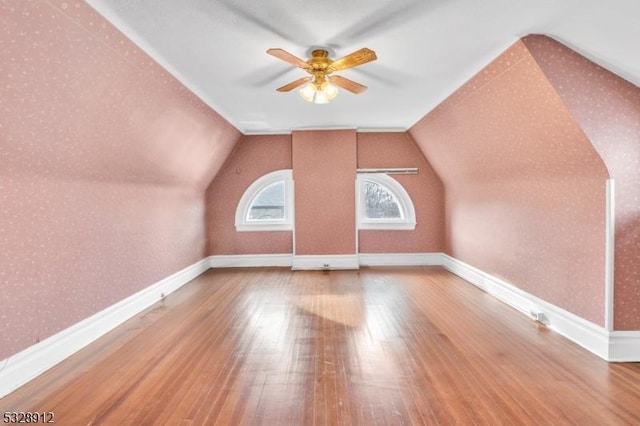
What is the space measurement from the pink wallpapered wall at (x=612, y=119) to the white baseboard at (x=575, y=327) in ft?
1.49

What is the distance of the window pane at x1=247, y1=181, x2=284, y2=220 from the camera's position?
6441mm

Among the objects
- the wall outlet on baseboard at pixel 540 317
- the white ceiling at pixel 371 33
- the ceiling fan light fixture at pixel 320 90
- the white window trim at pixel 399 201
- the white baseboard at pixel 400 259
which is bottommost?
the wall outlet on baseboard at pixel 540 317

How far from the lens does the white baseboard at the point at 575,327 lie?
2590 millimetres

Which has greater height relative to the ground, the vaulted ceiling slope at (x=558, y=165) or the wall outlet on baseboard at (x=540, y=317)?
the vaulted ceiling slope at (x=558, y=165)

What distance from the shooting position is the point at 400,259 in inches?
248

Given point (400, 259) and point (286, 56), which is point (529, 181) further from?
point (400, 259)

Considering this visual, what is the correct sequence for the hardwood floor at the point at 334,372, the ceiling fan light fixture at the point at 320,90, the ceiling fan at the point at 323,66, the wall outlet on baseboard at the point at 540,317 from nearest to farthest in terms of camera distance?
the hardwood floor at the point at 334,372
the ceiling fan at the point at 323,66
the ceiling fan light fixture at the point at 320,90
the wall outlet on baseboard at the point at 540,317

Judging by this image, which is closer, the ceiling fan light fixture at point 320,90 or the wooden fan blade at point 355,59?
the wooden fan blade at point 355,59

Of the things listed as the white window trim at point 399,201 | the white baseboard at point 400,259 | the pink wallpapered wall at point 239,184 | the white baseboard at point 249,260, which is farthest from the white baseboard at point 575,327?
the pink wallpapered wall at point 239,184

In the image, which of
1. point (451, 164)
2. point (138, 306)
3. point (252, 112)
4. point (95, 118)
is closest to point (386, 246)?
point (451, 164)

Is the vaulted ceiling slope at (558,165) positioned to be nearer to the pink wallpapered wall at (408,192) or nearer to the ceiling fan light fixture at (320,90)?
the ceiling fan light fixture at (320,90)

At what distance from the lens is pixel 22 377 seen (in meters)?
2.31

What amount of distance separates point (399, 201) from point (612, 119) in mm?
3925

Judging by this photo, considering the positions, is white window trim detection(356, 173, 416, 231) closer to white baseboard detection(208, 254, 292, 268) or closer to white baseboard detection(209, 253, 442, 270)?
white baseboard detection(209, 253, 442, 270)
